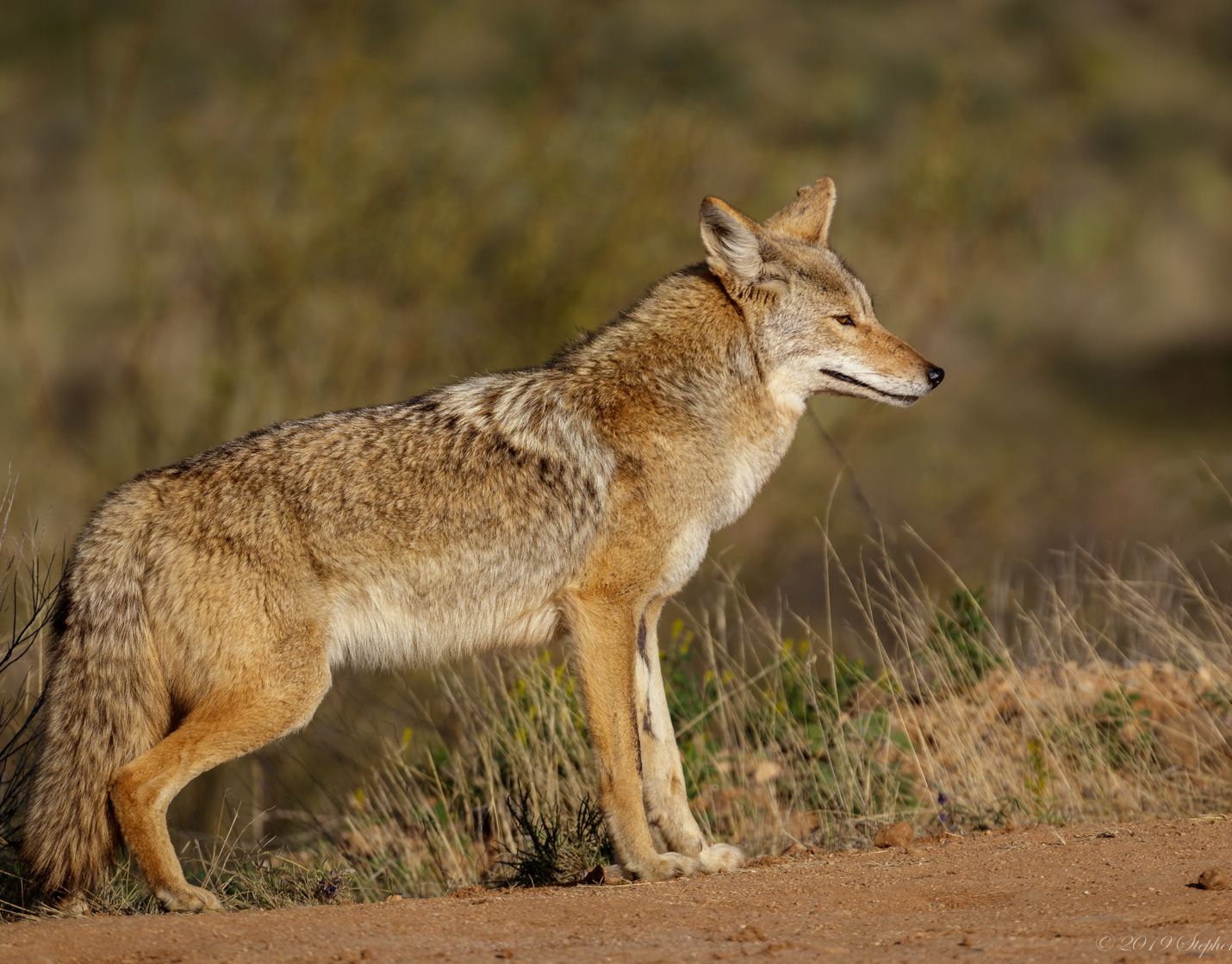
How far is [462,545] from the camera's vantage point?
17.2 feet

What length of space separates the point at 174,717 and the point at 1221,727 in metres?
5.11

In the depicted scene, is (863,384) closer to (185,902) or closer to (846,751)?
(846,751)

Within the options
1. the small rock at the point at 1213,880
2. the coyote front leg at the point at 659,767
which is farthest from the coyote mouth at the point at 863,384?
the small rock at the point at 1213,880

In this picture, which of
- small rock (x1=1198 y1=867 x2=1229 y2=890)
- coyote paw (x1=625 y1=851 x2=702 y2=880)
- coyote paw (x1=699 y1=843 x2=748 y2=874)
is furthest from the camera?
coyote paw (x1=699 y1=843 x2=748 y2=874)

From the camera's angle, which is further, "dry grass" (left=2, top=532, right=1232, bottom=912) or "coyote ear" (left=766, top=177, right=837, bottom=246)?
"coyote ear" (left=766, top=177, right=837, bottom=246)

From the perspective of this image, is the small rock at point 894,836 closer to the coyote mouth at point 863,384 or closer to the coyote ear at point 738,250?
the coyote mouth at point 863,384

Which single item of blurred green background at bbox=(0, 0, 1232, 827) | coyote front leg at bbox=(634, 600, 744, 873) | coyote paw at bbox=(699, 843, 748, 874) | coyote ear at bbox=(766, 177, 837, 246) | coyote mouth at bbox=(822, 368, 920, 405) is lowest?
coyote paw at bbox=(699, 843, 748, 874)

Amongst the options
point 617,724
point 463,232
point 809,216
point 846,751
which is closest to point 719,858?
point 617,724

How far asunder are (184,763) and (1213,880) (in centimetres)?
361

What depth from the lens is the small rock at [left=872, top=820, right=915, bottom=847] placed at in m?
5.38

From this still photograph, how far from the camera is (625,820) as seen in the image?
5078 mm

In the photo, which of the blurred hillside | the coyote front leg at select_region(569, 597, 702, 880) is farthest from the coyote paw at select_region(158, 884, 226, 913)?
the blurred hillside

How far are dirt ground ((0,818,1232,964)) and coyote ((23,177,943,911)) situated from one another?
583 mm

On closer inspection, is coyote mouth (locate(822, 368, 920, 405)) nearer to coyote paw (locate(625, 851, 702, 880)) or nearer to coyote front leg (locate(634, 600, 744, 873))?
coyote front leg (locate(634, 600, 744, 873))
